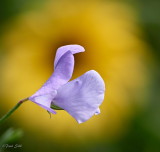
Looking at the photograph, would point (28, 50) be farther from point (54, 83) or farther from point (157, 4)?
point (54, 83)

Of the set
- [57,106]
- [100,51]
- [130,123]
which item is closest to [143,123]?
[130,123]

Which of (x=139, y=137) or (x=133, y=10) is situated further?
(x=133, y=10)

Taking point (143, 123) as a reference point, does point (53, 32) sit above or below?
above

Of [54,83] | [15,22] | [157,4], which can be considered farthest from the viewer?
[157,4]

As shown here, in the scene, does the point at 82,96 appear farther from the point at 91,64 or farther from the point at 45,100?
the point at 91,64

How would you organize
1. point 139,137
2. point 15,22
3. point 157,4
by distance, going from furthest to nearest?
point 157,4, point 15,22, point 139,137
